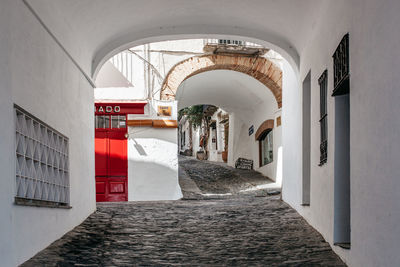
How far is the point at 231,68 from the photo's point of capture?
12.7 meters

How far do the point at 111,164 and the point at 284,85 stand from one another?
5.35 meters

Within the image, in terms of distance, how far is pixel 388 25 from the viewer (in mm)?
2537

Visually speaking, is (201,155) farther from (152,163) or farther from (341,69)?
(341,69)

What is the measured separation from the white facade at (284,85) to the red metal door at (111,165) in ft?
15.2

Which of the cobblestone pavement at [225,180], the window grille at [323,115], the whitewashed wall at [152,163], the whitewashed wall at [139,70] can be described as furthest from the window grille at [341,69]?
the cobblestone pavement at [225,180]

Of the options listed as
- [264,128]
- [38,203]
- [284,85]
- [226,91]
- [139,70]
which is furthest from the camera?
[226,91]

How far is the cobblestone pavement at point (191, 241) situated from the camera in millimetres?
3982

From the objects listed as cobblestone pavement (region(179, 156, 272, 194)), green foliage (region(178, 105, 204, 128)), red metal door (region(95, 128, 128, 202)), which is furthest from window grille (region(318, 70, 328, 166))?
green foliage (region(178, 105, 204, 128))

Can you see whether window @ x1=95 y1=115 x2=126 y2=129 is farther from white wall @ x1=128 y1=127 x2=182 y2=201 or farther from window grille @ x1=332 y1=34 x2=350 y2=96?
window grille @ x1=332 y1=34 x2=350 y2=96

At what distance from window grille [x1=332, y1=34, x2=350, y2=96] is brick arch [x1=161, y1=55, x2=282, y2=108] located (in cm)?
786

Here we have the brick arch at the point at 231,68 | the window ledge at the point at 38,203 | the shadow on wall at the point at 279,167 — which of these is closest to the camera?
the window ledge at the point at 38,203

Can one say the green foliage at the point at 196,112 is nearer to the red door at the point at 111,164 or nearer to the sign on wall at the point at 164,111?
the sign on wall at the point at 164,111

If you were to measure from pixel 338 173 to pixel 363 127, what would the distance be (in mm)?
1024

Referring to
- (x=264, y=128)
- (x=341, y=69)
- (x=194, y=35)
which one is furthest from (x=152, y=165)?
(x=341, y=69)
